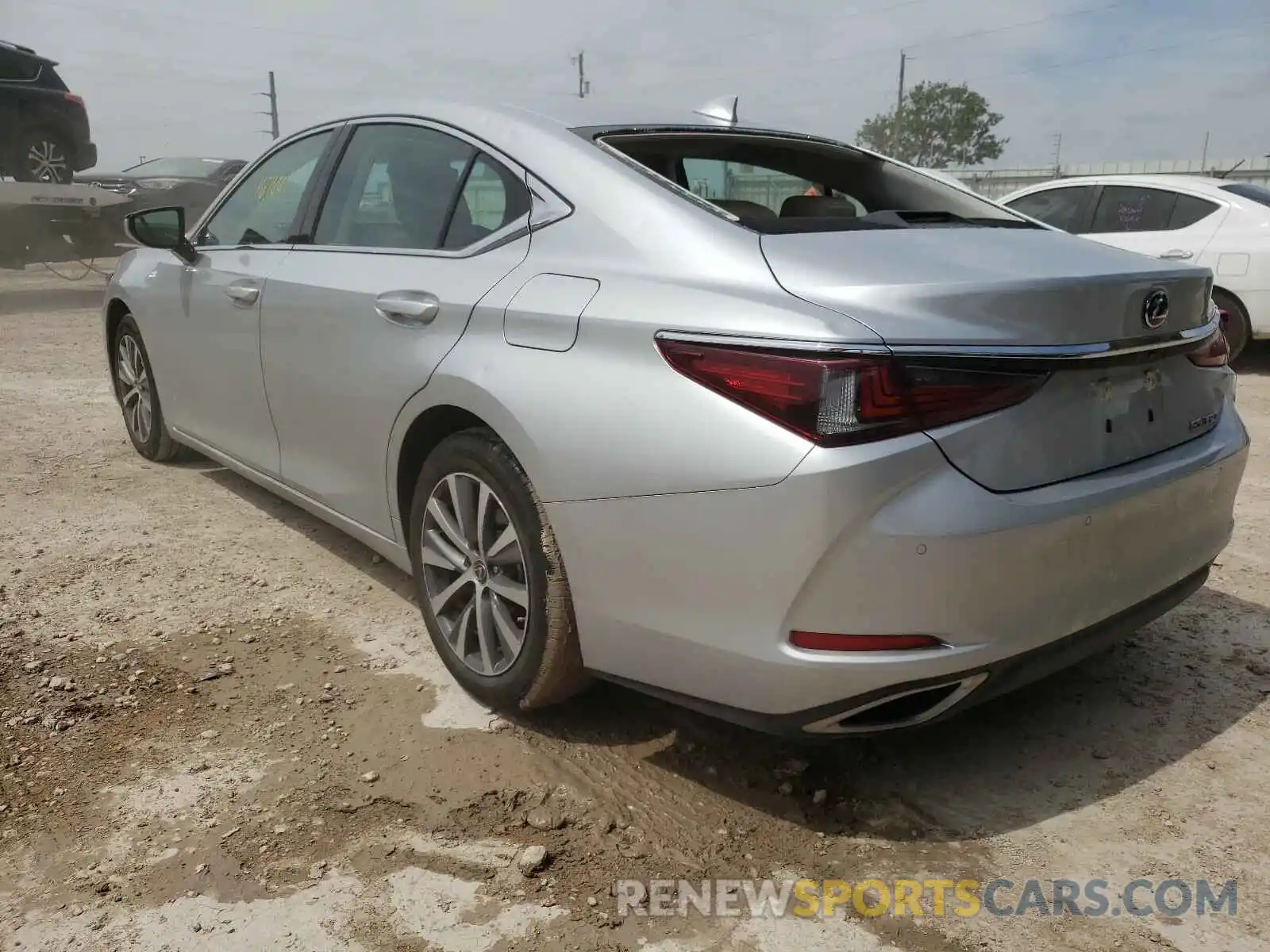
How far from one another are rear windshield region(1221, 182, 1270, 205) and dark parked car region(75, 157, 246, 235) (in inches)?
537

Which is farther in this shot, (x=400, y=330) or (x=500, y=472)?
(x=400, y=330)

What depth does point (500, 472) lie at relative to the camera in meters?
2.51

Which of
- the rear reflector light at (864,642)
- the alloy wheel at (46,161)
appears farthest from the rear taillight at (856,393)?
the alloy wheel at (46,161)

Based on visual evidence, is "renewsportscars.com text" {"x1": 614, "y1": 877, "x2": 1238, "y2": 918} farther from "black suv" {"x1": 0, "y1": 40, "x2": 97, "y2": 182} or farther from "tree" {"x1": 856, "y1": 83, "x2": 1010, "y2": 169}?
"tree" {"x1": 856, "y1": 83, "x2": 1010, "y2": 169}

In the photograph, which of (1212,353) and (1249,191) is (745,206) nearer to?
(1212,353)

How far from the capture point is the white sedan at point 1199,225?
299 inches

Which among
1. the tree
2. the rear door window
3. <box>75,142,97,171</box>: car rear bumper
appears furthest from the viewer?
the tree

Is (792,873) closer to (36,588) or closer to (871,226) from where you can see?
(871,226)

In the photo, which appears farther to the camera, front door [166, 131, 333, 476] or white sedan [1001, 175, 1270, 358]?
white sedan [1001, 175, 1270, 358]

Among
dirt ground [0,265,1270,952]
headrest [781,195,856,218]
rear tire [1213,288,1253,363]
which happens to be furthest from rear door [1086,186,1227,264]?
headrest [781,195,856,218]

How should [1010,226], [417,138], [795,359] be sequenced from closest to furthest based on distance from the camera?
[795,359]
[1010,226]
[417,138]

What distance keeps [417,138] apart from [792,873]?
7.52 ft

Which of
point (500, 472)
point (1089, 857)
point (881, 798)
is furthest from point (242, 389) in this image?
point (1089, 857)

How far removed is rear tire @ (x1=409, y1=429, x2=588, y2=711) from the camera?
247cm
